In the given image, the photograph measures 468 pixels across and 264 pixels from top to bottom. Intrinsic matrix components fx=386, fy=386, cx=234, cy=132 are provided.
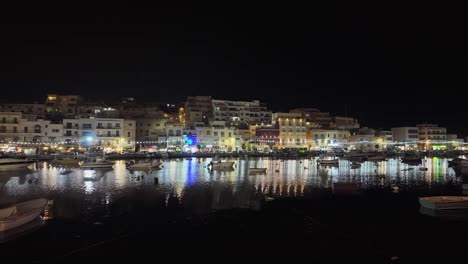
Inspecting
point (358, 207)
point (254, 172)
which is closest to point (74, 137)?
point (254, 172)

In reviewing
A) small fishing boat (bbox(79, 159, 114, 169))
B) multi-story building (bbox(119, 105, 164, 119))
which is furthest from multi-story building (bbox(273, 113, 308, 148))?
small fishing boat (bbox(79, 159, 114, 169))

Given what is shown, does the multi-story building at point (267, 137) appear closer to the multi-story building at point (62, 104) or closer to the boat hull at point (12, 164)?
the multi-story building at point (62, 104)

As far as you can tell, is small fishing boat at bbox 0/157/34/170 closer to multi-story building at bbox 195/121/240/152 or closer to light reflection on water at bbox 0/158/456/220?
light reflection on water at bbox 0/158/456/220

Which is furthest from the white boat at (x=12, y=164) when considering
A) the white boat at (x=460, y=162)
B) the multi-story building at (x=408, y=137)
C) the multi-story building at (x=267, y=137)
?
the multi-story building at (x=408, y=137)

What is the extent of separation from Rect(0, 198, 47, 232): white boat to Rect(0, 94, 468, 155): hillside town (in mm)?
50942

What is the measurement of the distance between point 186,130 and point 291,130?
27.4 m

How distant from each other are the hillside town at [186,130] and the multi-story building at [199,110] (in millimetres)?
235

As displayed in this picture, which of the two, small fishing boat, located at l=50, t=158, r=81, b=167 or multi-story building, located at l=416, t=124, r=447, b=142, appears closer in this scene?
small fishing boat, located at l=50, t=158, r=81, b=167

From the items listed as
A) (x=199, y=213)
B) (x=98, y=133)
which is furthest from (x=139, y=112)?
(x=199, y=213)

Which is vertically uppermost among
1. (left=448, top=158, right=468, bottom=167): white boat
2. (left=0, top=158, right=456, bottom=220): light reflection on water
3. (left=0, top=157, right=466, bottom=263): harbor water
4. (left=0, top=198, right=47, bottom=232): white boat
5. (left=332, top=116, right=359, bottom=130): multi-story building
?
(left=332, top=116, right=359, bottom=130): multi-story building

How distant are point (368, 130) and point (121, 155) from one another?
224ft

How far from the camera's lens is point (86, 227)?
57.4 feet

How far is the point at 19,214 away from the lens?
1708 centimetres

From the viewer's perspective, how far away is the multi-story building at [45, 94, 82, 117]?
8302cm
